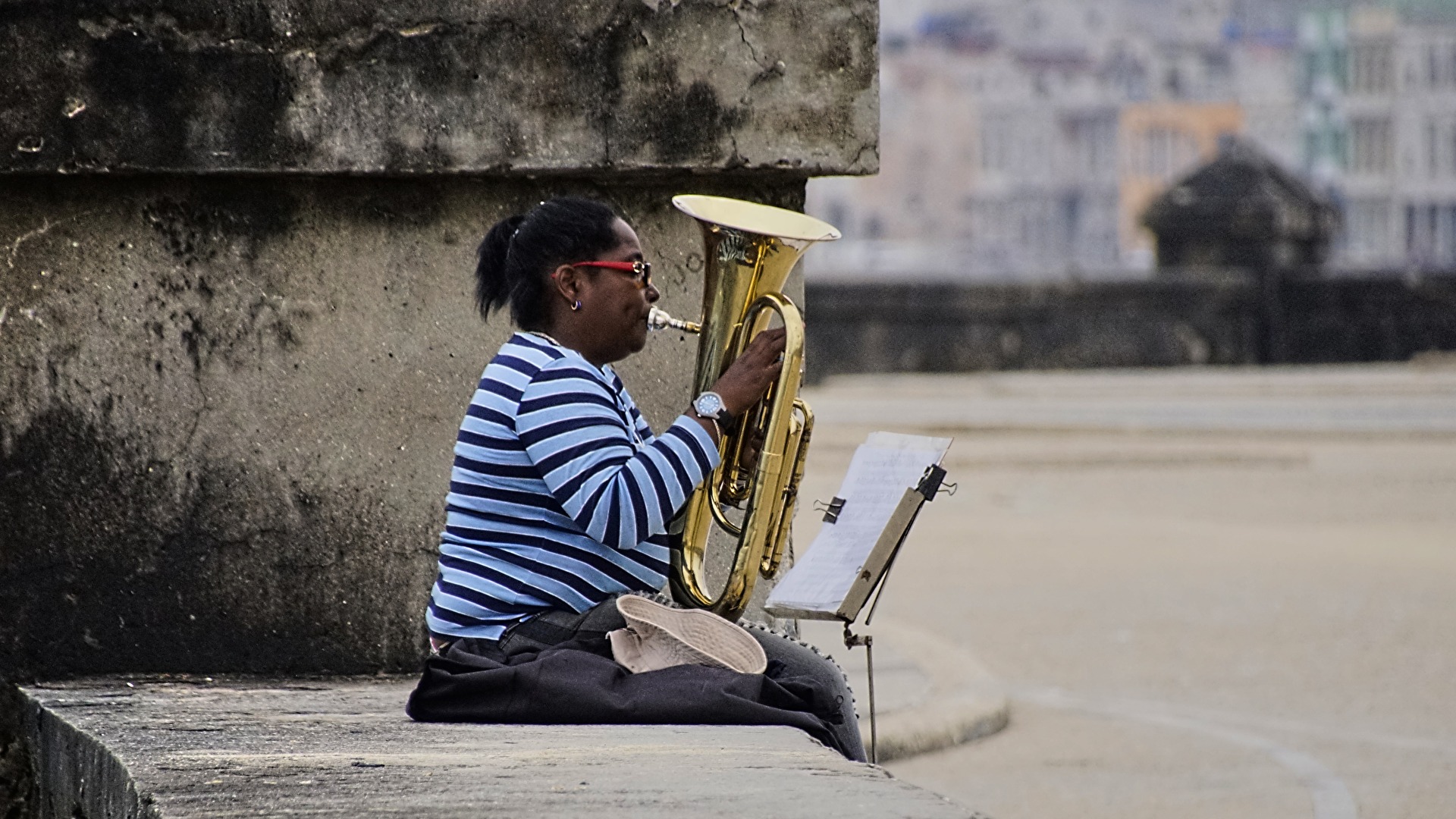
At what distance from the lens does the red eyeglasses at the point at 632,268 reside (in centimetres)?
400

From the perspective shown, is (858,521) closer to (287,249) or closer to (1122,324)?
(287,249)

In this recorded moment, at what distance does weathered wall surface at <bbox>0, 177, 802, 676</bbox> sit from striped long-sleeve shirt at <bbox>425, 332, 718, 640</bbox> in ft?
2.87

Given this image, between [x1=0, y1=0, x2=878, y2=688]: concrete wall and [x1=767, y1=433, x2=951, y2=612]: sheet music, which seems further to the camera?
[x1=0, y1=0, x2=878, y2=688]: concrete wall

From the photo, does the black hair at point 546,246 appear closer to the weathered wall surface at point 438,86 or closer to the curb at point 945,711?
Result: the weathered wall surface at point 438,86

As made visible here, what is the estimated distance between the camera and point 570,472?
12.6ft

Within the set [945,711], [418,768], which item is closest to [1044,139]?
[945,711]

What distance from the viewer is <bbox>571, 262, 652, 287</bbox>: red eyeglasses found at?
4.00 meters

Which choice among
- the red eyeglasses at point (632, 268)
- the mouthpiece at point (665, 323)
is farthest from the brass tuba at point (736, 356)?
the red eyeglasses at point (632, 268)

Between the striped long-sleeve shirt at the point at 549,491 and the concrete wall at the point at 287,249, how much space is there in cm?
89

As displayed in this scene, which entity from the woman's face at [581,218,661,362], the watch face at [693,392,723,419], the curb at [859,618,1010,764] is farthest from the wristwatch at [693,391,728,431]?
the curb at [859,618,1010,764]

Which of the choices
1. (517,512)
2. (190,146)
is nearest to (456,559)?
(517,512)

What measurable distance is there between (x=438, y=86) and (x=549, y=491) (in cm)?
120

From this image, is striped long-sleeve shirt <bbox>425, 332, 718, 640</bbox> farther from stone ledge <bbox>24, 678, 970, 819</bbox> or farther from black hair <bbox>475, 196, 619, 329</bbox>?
stone ledge <bbox>24, 678, 970, 819</bbox>

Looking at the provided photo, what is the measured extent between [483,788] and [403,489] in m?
1.69
